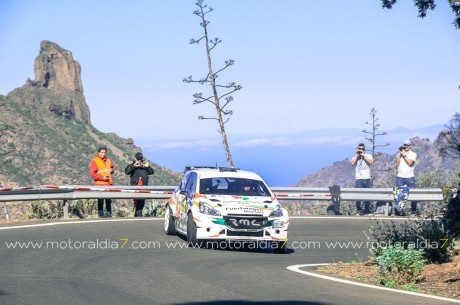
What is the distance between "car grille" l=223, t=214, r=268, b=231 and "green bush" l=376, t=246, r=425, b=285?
466 centimetres

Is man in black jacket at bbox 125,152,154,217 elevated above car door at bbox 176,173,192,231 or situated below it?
above

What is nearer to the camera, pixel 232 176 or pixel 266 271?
pixel 266 271

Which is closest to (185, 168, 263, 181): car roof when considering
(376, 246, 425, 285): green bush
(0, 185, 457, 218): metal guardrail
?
(0, 185, 457, 218): metal guardrail

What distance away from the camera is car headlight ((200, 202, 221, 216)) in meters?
17.3

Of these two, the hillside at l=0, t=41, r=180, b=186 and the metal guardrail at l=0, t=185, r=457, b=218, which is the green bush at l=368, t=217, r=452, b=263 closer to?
the metal guardrail at l=0, t=185, r=457, b=218

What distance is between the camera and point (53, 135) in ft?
372

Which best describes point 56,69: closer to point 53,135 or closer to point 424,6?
point 53,135

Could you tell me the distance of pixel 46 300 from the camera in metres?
10.6

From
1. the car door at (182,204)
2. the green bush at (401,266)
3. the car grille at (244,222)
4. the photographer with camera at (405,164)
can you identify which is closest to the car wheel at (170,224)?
the car door at (182,204)

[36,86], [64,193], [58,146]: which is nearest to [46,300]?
[64,193]

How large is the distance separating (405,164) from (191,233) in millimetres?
10991

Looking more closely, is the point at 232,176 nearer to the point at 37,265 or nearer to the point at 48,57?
the point at 37,265

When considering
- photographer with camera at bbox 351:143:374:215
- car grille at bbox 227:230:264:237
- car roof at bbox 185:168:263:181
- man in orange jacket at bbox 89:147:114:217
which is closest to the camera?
car grille at bbox 227:230:264:237

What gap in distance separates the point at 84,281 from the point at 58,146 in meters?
99.3
